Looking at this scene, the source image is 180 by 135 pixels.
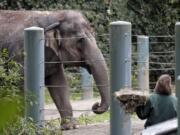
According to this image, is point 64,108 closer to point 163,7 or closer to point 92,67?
point 92,67

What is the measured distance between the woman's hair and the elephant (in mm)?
2616

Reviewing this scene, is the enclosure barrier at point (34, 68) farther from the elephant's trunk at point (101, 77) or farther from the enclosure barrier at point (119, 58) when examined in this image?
the elephant's trunk at point (101, 77)

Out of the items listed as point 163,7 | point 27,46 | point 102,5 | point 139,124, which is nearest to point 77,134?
point 139,124

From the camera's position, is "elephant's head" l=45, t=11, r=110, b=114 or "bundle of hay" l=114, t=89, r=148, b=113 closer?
"bundle of hay" l=114, t=89, r=148, b=113

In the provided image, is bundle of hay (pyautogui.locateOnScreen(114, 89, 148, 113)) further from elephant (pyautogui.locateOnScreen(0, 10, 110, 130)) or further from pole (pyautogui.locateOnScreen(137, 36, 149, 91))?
pole (pyautogui.locateOnScreen(137, 36, 149, 91))

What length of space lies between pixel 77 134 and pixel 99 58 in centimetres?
156

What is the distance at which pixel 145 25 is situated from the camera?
Answer: 19.6m

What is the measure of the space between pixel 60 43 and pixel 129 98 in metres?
3.94

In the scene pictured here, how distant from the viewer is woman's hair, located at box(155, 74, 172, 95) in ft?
20.5

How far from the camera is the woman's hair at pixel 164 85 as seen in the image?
246 inches

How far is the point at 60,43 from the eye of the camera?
952 centimetres

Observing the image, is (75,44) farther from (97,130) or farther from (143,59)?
(143,59)

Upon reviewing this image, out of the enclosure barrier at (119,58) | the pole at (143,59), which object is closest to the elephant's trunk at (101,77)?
the enclosure barrier at (119,58)

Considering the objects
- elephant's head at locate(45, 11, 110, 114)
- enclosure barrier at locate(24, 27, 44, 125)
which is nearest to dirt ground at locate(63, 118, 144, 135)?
elephant's head at locate(45, 11, 110, 114)
